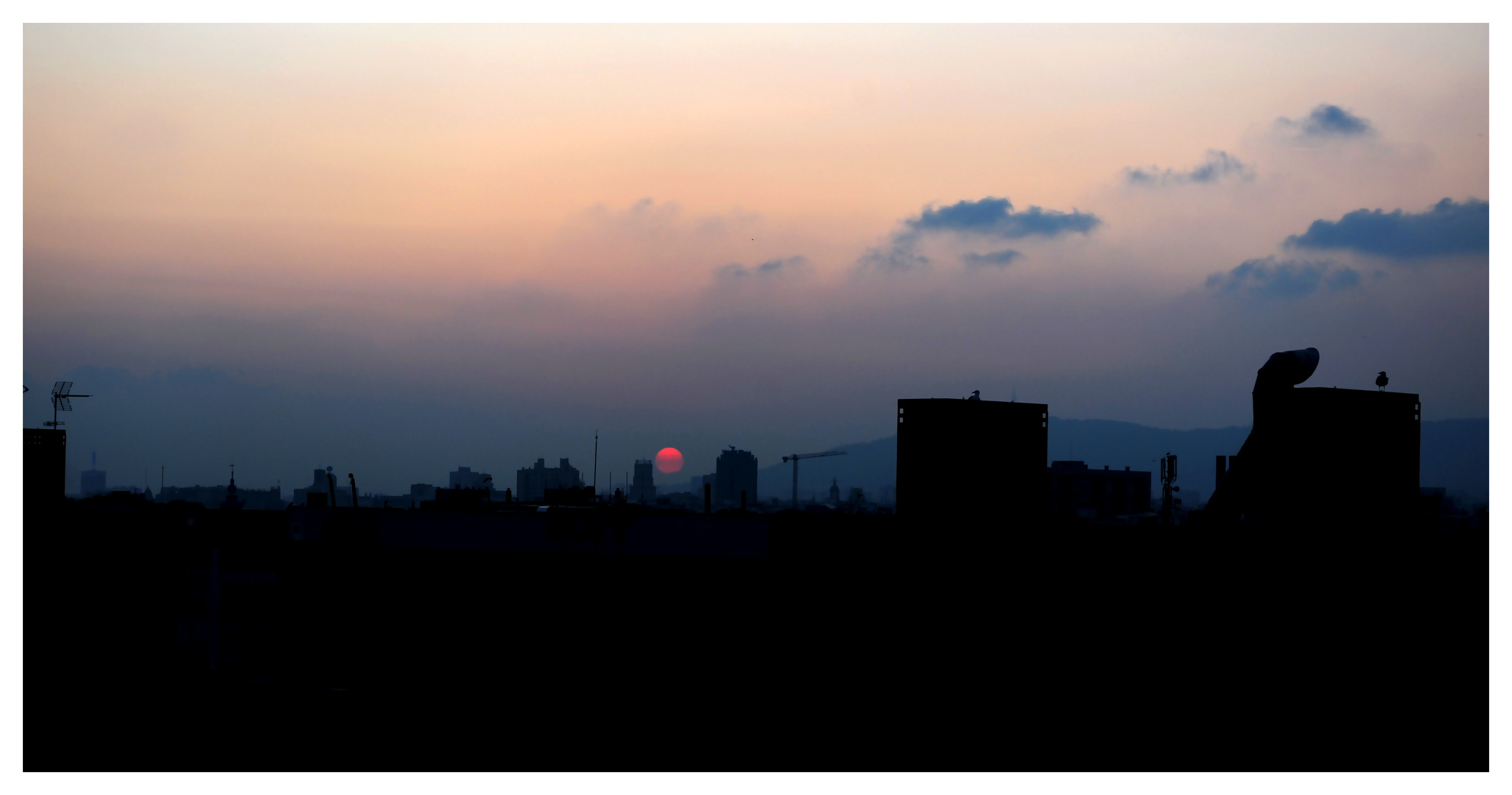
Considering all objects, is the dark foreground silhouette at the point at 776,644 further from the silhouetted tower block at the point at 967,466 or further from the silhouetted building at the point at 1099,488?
the silhouetted building at the point at 1099,488

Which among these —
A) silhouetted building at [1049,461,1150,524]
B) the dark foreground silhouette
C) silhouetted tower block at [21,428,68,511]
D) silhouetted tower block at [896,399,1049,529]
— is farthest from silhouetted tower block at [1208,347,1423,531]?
silhouetted building at [1049,461,1150,524]

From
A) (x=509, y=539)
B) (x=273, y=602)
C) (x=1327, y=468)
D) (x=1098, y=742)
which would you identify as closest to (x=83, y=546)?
(x=273, y=602)

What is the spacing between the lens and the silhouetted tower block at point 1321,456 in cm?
5109

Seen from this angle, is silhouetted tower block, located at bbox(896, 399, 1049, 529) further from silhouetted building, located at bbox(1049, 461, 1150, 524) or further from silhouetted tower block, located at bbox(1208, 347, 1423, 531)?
silhouetted building, located at bbox(1049, 461, 1150, 524)

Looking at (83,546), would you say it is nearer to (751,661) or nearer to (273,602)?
(273,602)

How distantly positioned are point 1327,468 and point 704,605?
2660 cm

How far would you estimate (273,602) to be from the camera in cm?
5162

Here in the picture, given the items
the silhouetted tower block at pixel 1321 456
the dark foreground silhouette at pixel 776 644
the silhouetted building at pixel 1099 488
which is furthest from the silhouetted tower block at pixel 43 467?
the silhouetted building at pixel 1099 488

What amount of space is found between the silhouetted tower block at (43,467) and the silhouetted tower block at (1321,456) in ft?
194

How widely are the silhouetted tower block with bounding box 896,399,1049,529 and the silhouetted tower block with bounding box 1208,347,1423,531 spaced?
10.0 m

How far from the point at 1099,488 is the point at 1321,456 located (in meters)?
141

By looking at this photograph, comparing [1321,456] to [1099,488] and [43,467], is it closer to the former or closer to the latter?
[43,467]

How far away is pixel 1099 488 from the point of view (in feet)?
618

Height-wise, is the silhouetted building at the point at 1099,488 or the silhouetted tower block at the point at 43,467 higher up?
the silhouetted tower block at the point at 43,467
